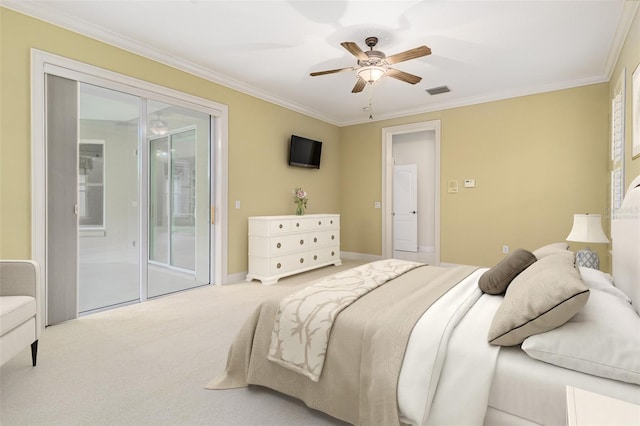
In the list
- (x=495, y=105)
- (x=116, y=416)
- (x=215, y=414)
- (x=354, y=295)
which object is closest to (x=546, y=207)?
(x=495, y=105)

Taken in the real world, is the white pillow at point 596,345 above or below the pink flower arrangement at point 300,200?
below

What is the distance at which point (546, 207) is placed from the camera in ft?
14.9

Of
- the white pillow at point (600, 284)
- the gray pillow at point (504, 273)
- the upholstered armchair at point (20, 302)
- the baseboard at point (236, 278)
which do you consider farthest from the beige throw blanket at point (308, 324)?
the baseboard at point (236, 278)

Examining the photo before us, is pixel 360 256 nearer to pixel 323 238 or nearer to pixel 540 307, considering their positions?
pixel 323 238

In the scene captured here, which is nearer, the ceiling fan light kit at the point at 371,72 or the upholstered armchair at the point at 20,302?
the upholstered armchair at the point at 20,302

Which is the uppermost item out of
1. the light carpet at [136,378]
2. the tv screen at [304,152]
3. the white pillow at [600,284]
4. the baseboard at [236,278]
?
the tv screen at [304,152]

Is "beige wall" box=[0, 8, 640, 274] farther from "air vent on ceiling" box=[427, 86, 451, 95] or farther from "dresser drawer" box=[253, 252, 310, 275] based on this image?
"air vent on ceiling" box=[427, 86, 451, 95]

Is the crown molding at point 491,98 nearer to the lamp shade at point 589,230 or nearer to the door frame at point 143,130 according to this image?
the lamp shade at point 589,230

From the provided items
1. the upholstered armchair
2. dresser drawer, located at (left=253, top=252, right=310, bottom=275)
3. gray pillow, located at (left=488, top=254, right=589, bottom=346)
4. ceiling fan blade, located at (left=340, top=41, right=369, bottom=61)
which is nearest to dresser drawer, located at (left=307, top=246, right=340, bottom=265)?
dresser drawer, located at (left=253, top=252, right=310, bottom=275)

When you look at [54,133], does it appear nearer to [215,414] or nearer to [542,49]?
[215,414]

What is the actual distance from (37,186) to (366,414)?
3.16 metres

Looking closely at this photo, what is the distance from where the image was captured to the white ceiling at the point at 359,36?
2.74 metres

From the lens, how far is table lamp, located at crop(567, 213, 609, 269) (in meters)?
3.00

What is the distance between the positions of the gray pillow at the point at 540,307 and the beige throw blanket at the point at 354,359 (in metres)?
0.37
